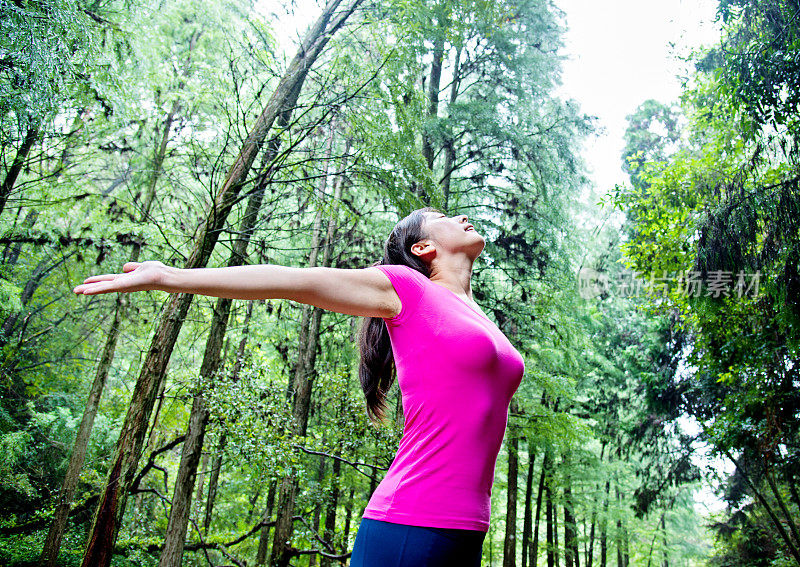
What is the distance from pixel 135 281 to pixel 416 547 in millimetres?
877

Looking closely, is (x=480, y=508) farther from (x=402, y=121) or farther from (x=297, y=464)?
(x=297, y=464)

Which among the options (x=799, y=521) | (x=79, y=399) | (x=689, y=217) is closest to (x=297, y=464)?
(x=689, y=217)

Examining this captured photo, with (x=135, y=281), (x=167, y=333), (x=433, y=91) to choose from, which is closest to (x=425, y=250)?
(x=135, y=281)

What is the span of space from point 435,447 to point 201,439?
20.9 feet

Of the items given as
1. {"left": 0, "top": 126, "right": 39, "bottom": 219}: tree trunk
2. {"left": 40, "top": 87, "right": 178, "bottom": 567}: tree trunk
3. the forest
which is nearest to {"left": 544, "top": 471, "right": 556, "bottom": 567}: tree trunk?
the forest

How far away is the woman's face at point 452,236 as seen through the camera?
170 centimetres

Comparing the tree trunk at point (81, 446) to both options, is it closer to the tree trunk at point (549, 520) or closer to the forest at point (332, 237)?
the forest at point (332, 237)

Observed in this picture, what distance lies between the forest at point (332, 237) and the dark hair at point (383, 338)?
5.0 inches

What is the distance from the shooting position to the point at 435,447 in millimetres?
1193

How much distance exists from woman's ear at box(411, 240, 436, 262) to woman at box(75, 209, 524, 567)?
0.89 feet

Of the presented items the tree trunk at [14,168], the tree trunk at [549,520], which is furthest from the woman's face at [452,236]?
the tree trunk at [549,520]

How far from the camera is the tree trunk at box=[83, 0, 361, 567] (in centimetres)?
A: 386

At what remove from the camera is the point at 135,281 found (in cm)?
119

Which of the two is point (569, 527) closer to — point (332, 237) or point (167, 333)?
point (332, 237)
